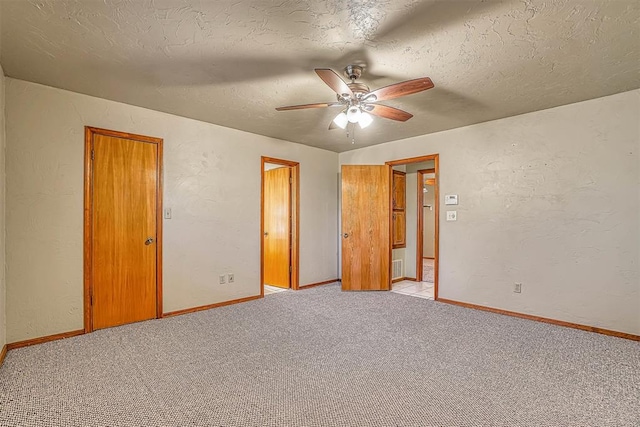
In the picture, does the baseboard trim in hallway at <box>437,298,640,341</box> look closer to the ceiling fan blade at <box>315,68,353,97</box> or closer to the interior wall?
the interior wall

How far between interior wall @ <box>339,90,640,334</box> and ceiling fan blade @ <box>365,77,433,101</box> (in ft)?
7.09

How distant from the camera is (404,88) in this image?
2383 mm

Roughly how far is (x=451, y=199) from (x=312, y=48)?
295 centimetres

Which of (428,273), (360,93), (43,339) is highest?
(360,93)

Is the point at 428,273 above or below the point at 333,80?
below

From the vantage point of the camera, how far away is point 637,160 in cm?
305

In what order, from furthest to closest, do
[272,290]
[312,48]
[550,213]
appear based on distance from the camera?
[272,290], [550,213], [312,48]

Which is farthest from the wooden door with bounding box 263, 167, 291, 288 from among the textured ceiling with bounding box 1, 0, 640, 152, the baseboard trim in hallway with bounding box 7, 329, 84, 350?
the baseboard trim in hallway with bounding box 7, 329, 84, 350

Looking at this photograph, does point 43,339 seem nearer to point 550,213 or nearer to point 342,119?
point 342,119

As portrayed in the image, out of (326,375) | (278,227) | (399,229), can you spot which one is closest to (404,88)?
(326,375)

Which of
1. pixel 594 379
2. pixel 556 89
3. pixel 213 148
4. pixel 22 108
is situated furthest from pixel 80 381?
pixel 556 89

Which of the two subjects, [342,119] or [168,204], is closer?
[342,119]

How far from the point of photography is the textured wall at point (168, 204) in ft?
9.27

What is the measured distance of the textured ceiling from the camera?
1.89 meters
